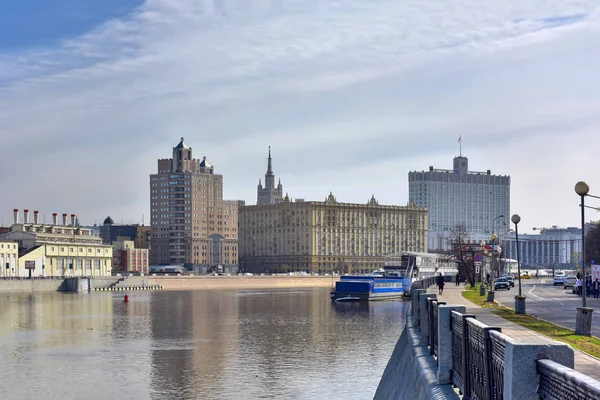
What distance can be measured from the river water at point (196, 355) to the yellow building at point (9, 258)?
273 ft

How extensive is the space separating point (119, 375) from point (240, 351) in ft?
37.7

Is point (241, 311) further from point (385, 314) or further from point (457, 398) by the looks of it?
point (457, 398)

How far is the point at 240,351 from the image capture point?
51469 mm

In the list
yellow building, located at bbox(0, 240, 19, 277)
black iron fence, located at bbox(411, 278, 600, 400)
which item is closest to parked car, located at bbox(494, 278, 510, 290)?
black iron fence, located at bbox(411, 278, 600, 400)

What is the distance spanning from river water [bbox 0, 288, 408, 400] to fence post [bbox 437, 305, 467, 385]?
19.1 metres

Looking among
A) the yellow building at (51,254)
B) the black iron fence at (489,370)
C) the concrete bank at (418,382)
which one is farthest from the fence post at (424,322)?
the yellow building at (51,254)

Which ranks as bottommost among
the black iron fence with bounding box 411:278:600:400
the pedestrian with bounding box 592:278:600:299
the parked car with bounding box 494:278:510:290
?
the parked car with bounding box 494:278:510:290

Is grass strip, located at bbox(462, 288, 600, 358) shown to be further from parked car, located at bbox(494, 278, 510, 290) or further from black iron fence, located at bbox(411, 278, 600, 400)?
parked car, located at bbox(494, 278, 510, 290)

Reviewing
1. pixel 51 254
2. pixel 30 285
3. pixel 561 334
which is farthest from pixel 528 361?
pixel 51 254

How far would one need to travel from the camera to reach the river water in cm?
3675

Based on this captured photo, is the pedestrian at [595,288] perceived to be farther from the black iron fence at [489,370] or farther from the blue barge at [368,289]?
the black iron fence at [489,370]

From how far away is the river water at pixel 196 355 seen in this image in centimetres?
3675

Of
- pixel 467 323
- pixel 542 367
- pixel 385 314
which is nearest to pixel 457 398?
pixel 467 323

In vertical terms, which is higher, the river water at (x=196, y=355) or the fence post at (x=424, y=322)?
the fence post at (x=424, y=322)
